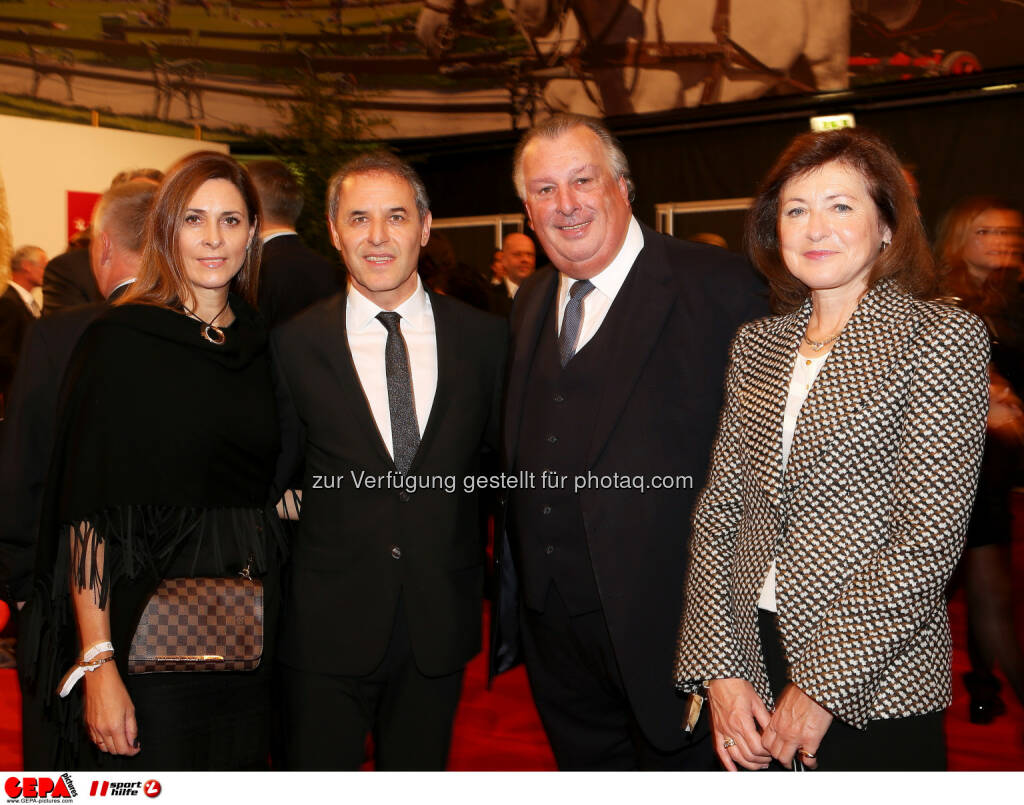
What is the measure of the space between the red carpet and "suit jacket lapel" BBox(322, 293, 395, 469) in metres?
1.74

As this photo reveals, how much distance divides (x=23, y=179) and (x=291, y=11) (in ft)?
20.9

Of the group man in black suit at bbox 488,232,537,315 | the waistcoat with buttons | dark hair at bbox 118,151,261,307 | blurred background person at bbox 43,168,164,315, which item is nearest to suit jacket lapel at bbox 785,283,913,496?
the waistcoat with buttons

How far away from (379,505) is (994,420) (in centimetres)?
234

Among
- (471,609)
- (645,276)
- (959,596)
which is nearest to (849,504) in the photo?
(645,276)

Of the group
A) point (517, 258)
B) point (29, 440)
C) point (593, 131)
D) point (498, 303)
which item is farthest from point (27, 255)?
point (593, 131)

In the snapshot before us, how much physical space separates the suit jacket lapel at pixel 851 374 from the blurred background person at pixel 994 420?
191cm

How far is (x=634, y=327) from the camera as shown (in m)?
2.42

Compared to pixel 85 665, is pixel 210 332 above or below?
above

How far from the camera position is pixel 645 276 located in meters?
2.51

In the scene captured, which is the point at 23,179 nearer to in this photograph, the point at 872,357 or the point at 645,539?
the point at 645,539

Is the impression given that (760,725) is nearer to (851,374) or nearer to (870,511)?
(870,511)

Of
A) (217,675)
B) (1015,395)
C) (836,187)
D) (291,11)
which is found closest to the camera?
(836,187)

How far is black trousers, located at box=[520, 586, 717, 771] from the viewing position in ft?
7.86
